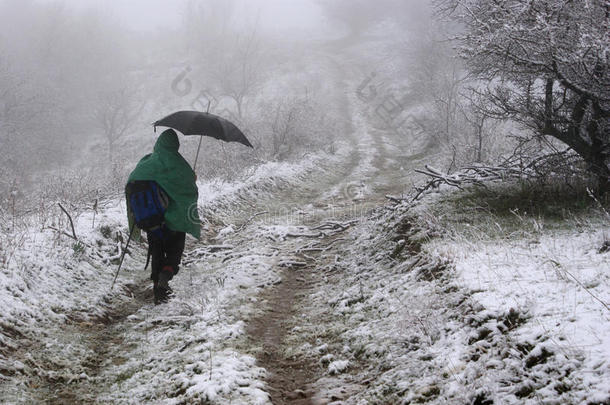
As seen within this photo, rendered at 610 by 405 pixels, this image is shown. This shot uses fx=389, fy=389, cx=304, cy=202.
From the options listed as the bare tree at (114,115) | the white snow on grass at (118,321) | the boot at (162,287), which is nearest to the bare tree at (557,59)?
the white snow on grass at (118,321)

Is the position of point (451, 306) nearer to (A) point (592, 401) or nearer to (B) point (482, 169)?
(A) point (592, 401)

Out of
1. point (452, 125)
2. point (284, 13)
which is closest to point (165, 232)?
point (452, 125)

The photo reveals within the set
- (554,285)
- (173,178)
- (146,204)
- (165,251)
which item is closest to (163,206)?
(146,204)

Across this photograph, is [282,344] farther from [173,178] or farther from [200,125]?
[200,125]

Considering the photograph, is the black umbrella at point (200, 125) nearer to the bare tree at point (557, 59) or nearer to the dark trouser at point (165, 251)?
the dark trouser at point (165, 251)

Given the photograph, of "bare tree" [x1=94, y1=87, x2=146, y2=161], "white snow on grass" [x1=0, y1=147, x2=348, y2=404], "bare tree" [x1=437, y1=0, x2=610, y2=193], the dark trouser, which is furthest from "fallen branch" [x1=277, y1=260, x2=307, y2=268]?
"bare tree" [x1=94, y1=87, x2=146, y2=161]

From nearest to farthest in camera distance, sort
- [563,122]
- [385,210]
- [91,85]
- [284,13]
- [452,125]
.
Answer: [563,122], [385,210], [452,125], [91,85], [284,13]

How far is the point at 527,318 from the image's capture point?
9.23 feet

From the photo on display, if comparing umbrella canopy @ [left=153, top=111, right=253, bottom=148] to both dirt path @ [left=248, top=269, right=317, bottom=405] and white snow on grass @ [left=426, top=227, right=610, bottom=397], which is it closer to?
dirt path @ [left=248, top=269, right=317, bottom=405]

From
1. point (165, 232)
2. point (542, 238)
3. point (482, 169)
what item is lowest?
point (542, 238)

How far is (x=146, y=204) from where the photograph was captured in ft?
17.3

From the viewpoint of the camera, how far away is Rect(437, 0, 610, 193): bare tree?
540cm

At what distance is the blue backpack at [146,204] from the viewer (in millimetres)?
5254

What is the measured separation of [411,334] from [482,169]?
17.8ft
